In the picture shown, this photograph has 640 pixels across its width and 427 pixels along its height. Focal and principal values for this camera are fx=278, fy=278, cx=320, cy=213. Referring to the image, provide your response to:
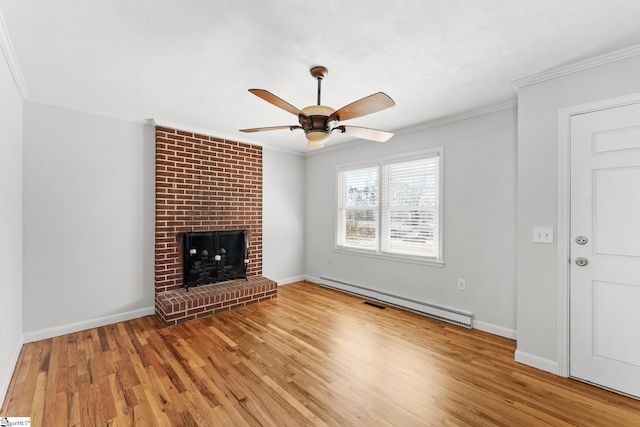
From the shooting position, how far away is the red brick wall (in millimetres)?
3664

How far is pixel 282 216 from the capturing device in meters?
5.09

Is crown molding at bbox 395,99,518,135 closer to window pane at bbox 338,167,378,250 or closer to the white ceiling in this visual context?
the white ceiling

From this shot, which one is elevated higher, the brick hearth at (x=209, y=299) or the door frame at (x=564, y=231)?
the door frame at (x=564, y=231)

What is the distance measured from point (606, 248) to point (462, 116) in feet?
6.25

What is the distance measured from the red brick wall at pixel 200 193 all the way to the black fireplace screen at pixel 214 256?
0.11 meters

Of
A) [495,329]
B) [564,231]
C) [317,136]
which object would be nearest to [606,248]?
[564,231]

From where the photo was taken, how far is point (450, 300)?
342 cm

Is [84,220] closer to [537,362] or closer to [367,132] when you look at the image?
[367,132]

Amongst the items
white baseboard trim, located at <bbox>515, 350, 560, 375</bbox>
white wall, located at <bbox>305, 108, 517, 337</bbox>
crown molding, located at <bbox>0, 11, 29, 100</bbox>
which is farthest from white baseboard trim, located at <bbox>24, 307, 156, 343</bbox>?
white baseboard trim, located at <bbox>515, 350, 560, 375</bbox>

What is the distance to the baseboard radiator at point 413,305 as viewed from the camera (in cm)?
325

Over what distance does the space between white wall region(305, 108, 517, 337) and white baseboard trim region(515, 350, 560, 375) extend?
0.50 meters

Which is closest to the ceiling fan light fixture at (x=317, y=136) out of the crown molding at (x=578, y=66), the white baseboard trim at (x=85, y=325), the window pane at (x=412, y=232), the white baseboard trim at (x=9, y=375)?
the crown molding at (x=578, y=66)

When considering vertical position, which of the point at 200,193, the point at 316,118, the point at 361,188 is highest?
the point at 316,118

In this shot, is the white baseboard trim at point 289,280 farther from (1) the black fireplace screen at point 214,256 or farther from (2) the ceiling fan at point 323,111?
(2) the ceiling fan at point 323,111
